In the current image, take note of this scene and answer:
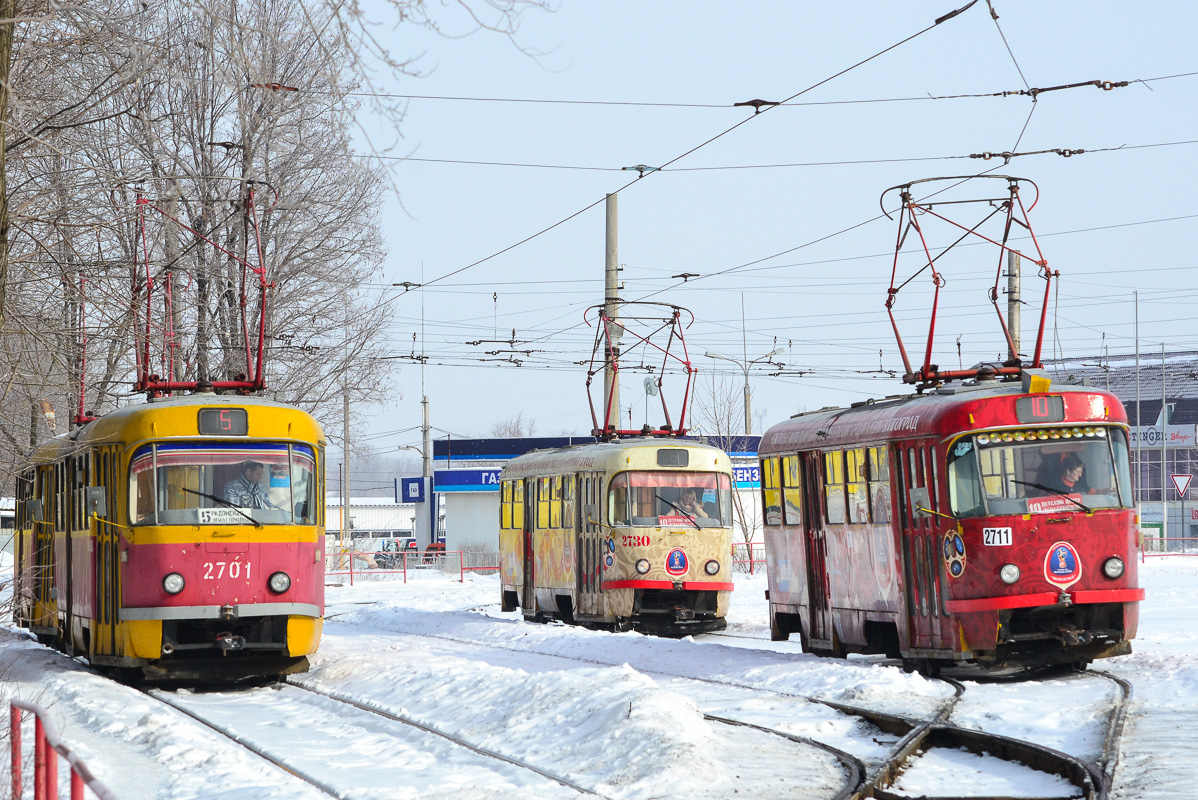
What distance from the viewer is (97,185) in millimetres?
14008

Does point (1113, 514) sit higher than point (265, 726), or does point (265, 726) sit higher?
point (1113, 514)

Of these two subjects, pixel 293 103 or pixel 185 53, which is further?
pixel 293 103

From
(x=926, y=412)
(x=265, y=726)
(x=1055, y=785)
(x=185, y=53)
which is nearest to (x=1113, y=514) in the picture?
(x=926, y=412)

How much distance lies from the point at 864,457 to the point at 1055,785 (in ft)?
22.3

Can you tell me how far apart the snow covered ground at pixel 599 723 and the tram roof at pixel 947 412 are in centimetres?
234

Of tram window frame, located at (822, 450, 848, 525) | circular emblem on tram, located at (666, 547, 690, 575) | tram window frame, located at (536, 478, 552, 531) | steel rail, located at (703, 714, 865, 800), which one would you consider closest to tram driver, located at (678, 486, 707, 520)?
circular emblem on tram, located at (666, 547, 690, 575)

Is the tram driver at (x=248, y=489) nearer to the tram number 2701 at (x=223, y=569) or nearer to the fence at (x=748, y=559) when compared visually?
the tram number 2701 at (x=223, y=569)

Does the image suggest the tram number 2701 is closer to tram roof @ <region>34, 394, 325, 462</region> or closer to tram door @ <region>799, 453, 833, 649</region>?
tram roof @ <region>34, 394, 325, 462</region>

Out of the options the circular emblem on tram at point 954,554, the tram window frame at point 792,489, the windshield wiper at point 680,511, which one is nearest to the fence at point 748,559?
the windshield wiper at point 680,511

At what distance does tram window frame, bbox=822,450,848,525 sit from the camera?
53.3 feet

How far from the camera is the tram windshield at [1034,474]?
45.6ft

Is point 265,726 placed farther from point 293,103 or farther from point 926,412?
point 293,103

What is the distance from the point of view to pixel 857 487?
15867 mm

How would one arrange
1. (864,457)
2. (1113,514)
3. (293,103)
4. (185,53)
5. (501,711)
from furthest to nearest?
(293,103) → (185,53) → (864,457) → (1113,514) → (501,711)
